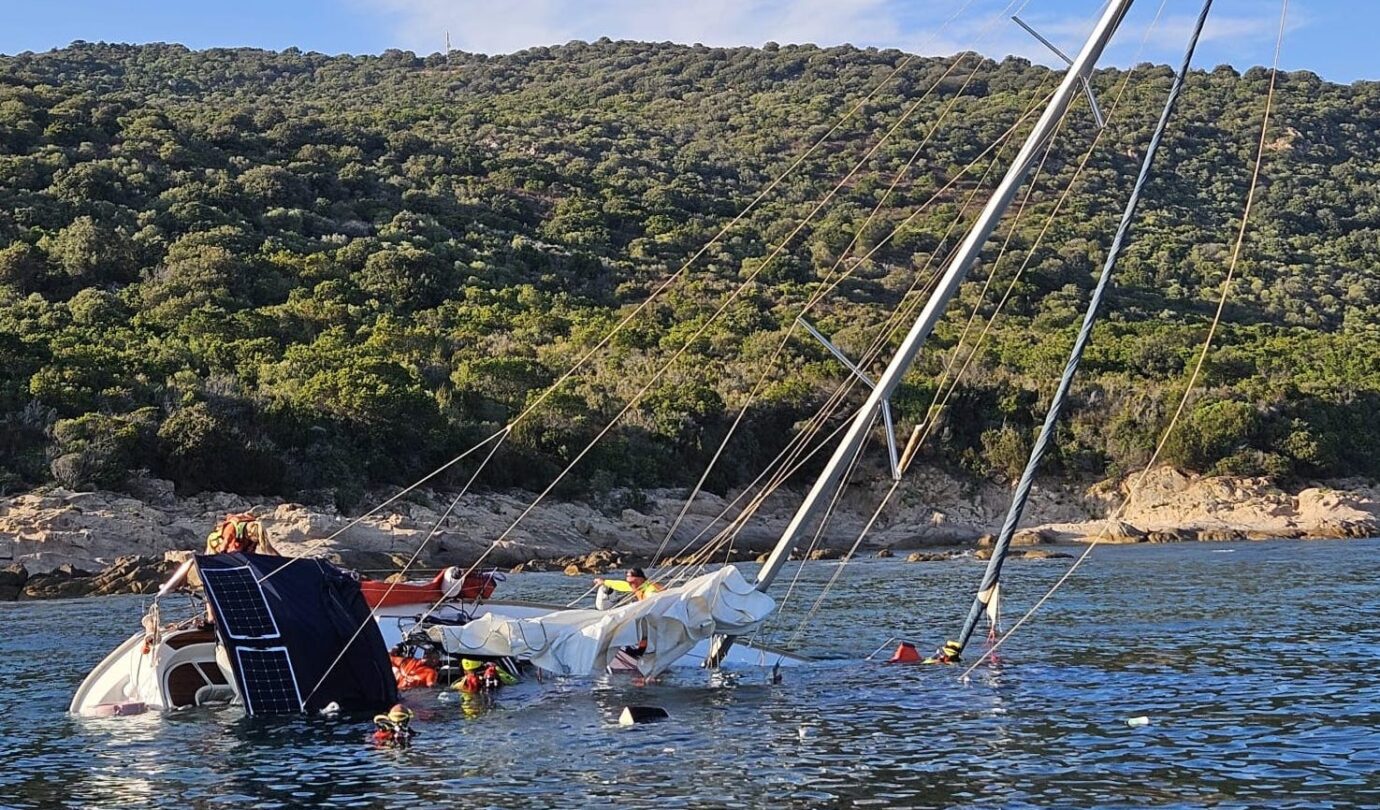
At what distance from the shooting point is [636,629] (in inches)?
861

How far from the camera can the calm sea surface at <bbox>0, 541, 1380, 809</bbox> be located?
51.0 feet

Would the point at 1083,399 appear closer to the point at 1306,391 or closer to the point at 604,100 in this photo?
the point at 1306,391

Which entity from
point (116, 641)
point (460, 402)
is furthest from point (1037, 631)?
point (460, 402)

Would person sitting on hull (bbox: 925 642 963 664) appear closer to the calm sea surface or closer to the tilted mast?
the calm sea surface

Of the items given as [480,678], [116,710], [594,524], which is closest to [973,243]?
[480,678]

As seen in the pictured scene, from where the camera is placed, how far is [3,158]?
267ft

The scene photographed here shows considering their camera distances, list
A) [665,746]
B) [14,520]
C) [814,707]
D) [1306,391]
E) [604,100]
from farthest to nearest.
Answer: [604,100] → [1306,391] → [14,520] → [814,707] → [665,746]

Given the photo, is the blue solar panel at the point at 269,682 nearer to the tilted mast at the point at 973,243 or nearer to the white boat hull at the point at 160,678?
the white boat hull at the point at 160,678

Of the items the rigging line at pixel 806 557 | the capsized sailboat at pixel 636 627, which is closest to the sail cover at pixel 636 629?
the capsized sailboat at pixel 636 627

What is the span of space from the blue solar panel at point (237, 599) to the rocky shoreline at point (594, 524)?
11815 mm

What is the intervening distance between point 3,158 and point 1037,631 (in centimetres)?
6934

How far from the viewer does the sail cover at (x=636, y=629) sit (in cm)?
2129

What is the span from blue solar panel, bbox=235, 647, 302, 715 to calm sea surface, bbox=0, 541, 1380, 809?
0.44m

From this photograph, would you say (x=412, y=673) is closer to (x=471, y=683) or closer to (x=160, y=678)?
(x=471, y=683)
